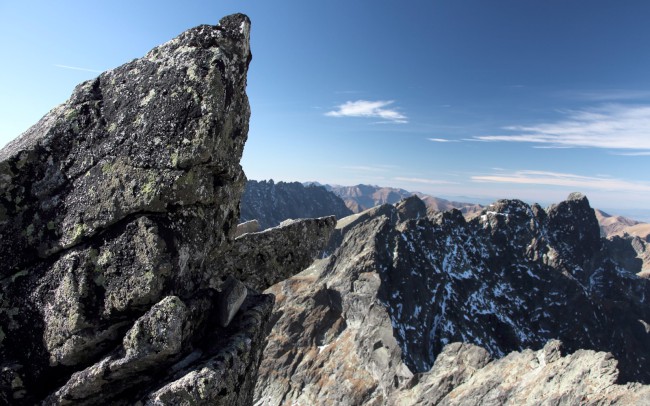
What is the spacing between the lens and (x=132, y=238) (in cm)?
867

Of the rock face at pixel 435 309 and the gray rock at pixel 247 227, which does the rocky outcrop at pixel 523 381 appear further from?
the gray rock at pixel 247 227

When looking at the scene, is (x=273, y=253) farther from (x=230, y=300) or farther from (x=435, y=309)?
(x=435, y=309)

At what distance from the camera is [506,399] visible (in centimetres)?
5347

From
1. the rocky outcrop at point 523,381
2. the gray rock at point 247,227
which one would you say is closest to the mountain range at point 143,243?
the gray rock at point 247,227

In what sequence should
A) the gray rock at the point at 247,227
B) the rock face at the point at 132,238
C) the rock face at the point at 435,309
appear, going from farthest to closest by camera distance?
the rock face at the point at 435,309 < the gray rock at the point at 247,227 < the rock face at the point at 132,238

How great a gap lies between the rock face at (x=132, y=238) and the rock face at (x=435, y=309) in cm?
5371

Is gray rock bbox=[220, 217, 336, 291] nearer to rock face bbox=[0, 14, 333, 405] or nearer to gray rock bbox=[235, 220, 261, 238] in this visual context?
rock face bbox=[0, 14, 333, 405]

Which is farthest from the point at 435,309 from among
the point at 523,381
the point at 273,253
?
the point at 273,253

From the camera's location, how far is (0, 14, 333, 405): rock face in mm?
8289

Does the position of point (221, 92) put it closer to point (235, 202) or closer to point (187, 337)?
point (235, 202)

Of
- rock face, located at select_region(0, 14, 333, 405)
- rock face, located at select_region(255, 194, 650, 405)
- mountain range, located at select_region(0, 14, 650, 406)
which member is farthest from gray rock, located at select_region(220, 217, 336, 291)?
rock face, located at select_region(255, 194, 650, 405)

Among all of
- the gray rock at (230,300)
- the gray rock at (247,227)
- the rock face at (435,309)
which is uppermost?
the gray rock at (247,227)

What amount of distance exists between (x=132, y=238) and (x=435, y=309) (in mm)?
113727

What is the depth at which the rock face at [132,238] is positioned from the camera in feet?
27.2
